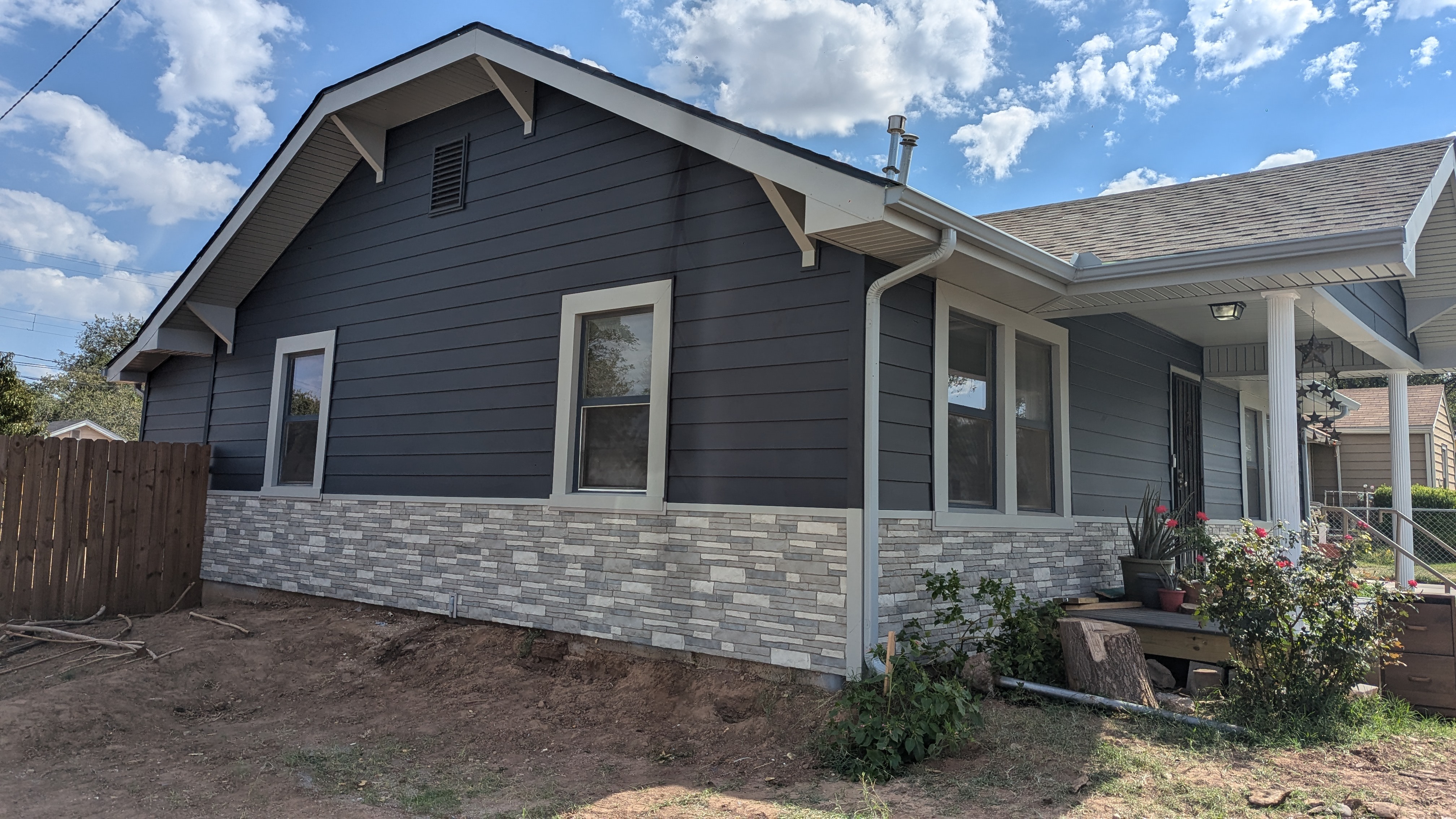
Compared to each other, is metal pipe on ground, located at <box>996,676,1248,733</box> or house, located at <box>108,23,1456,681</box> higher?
house, located at <box>108,23,1456,681</box>

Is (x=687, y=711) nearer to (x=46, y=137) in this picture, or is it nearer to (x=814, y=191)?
(x=814, y=191)

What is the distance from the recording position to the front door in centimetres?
925

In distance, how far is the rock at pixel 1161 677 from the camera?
6230 millimetres

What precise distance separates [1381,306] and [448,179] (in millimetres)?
8844

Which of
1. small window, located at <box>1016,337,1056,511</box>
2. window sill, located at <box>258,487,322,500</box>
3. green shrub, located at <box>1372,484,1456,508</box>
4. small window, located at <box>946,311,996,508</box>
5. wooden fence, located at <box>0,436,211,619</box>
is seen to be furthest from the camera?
green shrub, located at <box>1372,484,1456,508</box>

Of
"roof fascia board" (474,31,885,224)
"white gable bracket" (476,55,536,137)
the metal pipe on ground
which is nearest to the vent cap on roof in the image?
"white gable bracket" (476,55,536,137)

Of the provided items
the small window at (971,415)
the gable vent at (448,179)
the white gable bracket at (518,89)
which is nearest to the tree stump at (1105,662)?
the small window at (971,415)

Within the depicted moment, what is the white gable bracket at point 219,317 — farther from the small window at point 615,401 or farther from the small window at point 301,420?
the small window at point 615,401

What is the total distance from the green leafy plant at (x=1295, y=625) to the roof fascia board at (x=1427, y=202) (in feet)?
6.11

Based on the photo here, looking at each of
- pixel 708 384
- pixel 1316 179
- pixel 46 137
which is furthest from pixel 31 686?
pixel 46 137

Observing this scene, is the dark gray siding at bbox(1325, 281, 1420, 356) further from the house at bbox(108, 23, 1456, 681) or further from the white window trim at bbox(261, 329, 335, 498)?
the white window trim at bbox(261, 329, 335, 498)

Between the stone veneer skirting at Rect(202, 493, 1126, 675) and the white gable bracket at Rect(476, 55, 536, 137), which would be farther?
the white gable bracket at Rect(476, 55, 536, 137)

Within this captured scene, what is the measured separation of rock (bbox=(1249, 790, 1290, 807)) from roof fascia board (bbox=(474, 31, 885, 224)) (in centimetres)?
319

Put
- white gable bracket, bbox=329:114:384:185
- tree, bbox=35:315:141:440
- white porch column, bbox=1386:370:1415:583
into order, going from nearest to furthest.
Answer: white gable bracket, bbox=329:114:384:185 < white porch column, bbox=1386:370:1415:583 < tree, bbox=35:315:141:440
